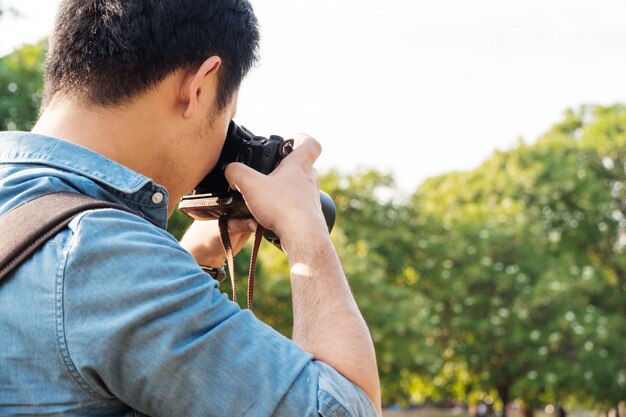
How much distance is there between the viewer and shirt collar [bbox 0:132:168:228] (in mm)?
1452

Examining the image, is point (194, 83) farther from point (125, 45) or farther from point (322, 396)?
point (322, 396)

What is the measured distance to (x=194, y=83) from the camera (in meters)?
1.56

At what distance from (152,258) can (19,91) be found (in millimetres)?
14890

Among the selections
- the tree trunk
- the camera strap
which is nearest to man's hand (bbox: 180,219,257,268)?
the camera strap

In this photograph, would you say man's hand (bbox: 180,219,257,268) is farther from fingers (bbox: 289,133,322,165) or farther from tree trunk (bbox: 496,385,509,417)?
tree trunk (bbox: 496,385,509,417)

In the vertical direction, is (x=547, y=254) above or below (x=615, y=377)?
above

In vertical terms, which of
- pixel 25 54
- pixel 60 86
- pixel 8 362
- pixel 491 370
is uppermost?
pixel 25 54

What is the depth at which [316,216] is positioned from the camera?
5.54 ft

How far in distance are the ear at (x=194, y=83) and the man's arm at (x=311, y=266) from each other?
0.68 feet

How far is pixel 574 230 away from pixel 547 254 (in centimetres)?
186

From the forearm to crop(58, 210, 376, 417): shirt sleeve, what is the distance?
0.08 metres

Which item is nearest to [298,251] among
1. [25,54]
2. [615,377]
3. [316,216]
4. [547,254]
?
[316,216]

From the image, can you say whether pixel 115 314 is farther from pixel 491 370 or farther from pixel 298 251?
pixel 491 370

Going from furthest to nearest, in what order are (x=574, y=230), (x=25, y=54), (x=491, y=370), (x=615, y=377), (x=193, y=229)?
(x=574, y=230), (x=491, y=370), (x=615, y=377), (x=25, y=54), (x=193, y=229)
